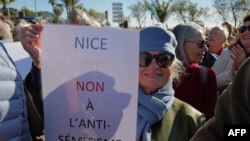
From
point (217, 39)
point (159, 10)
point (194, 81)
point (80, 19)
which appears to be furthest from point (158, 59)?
point (159, 10)

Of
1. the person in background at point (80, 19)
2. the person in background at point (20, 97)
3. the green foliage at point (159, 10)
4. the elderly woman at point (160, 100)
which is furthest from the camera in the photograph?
the green foliage at point (159, 10)

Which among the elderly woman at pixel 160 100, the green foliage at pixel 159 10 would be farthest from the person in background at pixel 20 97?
the green foliage at pixel 159 10

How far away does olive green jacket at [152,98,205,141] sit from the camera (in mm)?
1989

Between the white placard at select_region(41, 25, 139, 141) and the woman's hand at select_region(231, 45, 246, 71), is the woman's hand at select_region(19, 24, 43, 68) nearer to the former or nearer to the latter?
the white placard at select_region(41, 25, 139, 141)

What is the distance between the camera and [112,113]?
66.1 inches

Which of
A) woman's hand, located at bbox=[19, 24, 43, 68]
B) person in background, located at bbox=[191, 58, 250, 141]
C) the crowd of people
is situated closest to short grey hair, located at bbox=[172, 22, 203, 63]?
the crowd of people

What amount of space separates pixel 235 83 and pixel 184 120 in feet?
3.47

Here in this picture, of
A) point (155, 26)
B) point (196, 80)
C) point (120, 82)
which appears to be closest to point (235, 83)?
point (120, 82)

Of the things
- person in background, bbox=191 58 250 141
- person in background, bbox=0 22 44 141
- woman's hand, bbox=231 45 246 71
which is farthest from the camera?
woman's hand, bbox=231 45 246 71

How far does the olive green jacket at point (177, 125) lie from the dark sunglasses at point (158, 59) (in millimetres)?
233

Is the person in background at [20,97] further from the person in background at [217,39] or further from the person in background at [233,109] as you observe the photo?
the person in background at [217,39]

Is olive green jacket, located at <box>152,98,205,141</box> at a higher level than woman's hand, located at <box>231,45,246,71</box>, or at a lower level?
lower

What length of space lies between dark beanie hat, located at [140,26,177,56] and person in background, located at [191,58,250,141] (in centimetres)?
110

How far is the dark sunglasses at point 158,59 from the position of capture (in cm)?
212
